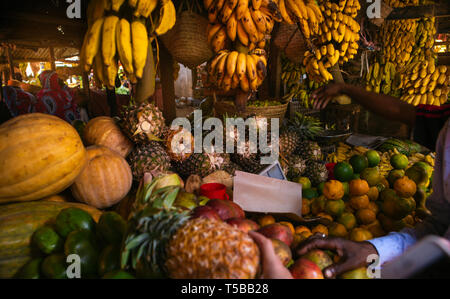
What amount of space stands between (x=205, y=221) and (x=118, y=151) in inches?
71.5

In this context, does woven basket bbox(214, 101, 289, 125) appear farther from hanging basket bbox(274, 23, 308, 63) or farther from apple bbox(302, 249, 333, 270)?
apple bbox(302, 249, 333, 270)

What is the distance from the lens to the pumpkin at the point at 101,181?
2.05 m

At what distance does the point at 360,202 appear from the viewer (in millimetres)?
2381

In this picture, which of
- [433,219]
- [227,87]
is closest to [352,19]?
[227,87]

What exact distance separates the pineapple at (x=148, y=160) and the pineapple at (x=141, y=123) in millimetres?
94

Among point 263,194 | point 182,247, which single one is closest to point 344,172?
point 263,194

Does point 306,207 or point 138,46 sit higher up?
point 138,46

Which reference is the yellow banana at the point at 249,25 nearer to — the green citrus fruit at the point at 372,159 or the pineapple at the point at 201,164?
the pineapple at the point at 201,164

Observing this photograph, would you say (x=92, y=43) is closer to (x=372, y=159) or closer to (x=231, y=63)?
(x=231, y=63)

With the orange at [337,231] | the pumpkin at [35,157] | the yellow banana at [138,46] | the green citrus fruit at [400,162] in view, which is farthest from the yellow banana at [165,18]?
the green citrus fruit at [400,162]

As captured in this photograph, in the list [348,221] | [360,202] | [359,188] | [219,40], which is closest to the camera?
[348,221]

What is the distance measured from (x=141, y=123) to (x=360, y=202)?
7.34 ft

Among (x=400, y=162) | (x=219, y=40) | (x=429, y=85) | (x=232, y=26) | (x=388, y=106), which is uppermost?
(x=232, y=26)
